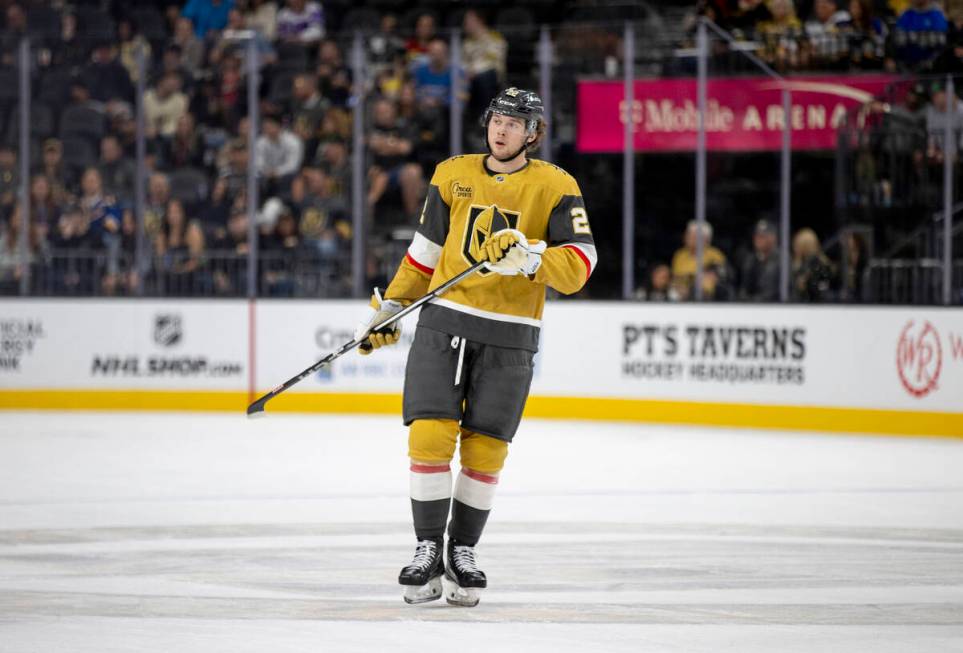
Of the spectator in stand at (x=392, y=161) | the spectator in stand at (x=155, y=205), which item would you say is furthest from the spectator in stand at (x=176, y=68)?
the spectator in stand at (x=392, y=161)

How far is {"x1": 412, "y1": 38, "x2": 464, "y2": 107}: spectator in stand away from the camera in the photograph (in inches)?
402

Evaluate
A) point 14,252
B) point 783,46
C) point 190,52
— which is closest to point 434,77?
point 190,52

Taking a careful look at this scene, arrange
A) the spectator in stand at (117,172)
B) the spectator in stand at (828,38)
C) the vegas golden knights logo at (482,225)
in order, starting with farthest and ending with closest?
the spectator in stand at (117,172), the spectator in stand at (828,38), the vegas golden knights logo at (482,225)

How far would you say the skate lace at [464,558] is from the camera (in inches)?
164

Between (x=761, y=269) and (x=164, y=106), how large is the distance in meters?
4.26

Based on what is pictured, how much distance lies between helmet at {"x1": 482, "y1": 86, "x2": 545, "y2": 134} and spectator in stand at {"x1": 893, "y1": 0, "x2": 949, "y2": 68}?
19.0ft

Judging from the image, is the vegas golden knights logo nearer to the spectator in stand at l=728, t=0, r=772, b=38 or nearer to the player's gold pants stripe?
the player's gold pants stripe

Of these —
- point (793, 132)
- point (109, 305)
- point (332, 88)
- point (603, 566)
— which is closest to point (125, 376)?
point (109, 305)

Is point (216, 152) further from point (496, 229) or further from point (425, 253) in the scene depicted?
point (496, 229)

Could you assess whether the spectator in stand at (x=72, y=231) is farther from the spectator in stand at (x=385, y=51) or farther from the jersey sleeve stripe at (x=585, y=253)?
the jersey sleeve stripe at (x=585, y=253)

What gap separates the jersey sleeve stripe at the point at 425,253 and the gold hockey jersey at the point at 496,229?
0.06 m

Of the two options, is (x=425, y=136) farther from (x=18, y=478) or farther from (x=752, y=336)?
(x=18, y=478)

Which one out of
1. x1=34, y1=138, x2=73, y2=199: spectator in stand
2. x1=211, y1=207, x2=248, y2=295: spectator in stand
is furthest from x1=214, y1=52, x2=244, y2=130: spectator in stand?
x1=34, y1=138, x2=73, y2=199: spectator in stand

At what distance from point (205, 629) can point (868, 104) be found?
6693 millimetres
